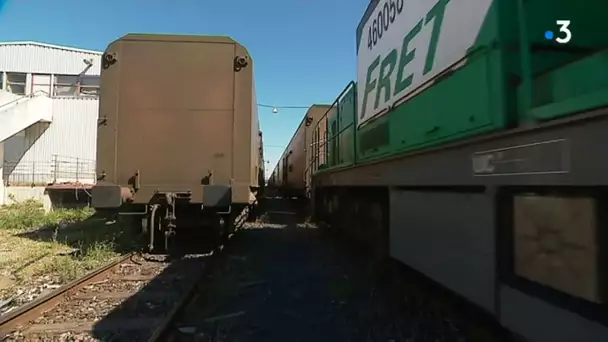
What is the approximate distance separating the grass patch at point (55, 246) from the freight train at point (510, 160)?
451 centimetres

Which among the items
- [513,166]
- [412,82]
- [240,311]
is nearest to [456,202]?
[513,166]

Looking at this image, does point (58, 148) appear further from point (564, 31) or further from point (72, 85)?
point (564, 31)

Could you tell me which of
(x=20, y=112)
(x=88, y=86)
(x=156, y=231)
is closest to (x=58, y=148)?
(x=20, y=112)

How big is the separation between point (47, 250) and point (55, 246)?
0.33 m

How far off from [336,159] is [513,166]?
255 inches

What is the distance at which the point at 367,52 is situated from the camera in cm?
608

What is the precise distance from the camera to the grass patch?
19.9 feet

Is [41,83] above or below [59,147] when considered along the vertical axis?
above

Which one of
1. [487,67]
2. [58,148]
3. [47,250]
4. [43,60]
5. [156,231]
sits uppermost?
[43,60]

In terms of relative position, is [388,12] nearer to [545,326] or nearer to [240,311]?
[240,311]

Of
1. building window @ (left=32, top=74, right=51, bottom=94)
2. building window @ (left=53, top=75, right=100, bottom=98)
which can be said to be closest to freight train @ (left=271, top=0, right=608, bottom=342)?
building window @ (left=53, top=75, right=100, bottom=98)

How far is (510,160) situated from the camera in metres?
2.29

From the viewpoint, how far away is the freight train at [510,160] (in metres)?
1.83

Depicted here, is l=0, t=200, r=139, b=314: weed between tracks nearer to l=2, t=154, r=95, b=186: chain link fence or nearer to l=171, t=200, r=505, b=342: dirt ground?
l=171, t=200, r=505, b=342: dirt ground
